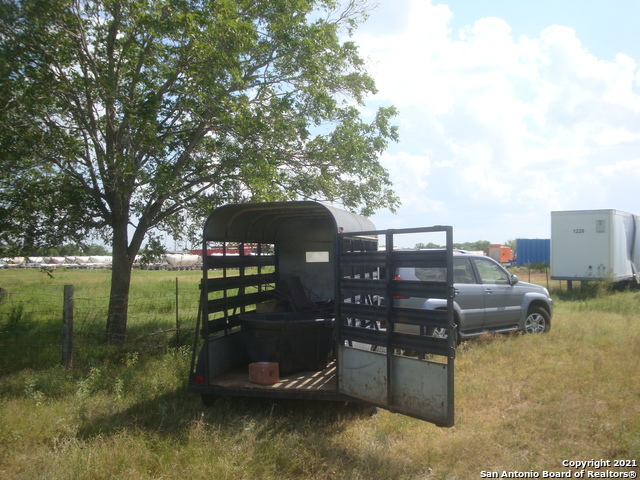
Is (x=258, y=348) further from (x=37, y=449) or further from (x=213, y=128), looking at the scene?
(x=213, y=128)

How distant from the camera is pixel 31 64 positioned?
7879 mm

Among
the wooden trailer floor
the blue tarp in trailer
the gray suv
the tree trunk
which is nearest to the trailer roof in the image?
the wooden trailer floor

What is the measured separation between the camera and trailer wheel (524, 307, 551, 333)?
33.5 ft

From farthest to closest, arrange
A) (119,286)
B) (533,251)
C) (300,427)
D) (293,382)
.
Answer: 1. (533,251)
2. (119,286)
3. (293,382)
4. (300,427)

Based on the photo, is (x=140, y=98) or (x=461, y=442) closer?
(x=461, y=442)

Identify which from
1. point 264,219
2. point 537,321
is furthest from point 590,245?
point 264,219

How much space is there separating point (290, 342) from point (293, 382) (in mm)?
504

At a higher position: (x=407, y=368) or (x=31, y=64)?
(x=31, y=64)

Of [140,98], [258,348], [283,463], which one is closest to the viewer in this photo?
[283,463]

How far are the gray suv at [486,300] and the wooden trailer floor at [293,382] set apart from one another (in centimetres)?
276

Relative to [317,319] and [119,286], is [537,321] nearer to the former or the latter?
[317,319]

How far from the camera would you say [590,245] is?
17953 millimetres

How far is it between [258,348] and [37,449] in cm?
246

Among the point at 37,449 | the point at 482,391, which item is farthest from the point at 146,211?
the point at 482,391
